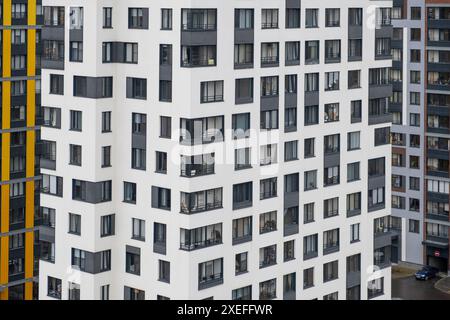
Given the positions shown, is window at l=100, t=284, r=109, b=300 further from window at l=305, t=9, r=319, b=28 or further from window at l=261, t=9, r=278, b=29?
window at l=305, t=9, r=319, b=28

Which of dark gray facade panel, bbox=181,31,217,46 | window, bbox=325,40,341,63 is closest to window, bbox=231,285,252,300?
dark gray facade panel, bbox=181,31,217,46

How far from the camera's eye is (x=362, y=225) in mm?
87000

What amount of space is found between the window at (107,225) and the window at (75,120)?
6.57 metres

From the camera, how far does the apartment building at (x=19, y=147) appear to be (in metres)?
108

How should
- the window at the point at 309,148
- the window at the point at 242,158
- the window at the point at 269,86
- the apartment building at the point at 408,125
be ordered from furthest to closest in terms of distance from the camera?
the apartment building at the point at 408,125 < the window at the point at 309,148 < the window at the point at 269,86 < the window at the point at 242,158

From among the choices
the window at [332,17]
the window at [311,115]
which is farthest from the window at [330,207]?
the window at [332,17]

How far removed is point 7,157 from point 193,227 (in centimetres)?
4134

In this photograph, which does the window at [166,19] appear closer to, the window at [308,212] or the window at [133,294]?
the window at [308,212]

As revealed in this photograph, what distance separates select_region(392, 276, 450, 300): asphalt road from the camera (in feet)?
430

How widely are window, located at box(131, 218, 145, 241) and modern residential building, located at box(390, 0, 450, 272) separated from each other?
71233 mm

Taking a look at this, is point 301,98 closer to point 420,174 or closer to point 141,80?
point 141,80

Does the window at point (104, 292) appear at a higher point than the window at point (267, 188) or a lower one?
lower

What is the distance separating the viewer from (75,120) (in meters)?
76.4

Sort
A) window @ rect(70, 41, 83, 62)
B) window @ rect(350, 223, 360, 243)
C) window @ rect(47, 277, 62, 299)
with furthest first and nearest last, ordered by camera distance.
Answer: window @ rect(350, 223, 360, 243) → window @ rect(47, 277, 62, 299) → window @ rect(70, 41, 83, 62)
